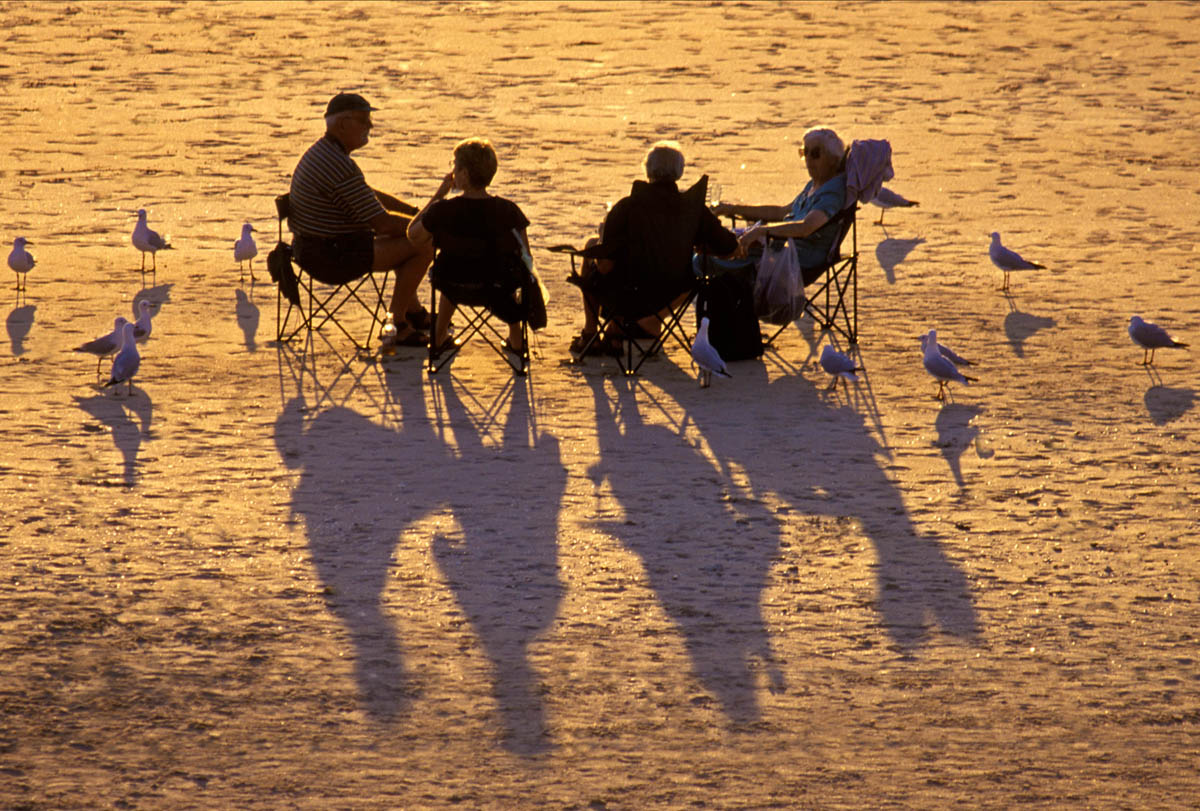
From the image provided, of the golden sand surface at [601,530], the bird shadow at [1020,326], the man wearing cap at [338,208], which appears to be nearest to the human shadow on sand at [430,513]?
the golden sand surface at [601,530]

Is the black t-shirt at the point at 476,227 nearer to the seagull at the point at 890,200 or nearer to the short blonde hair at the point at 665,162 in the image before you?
the short blonde hair at the point at 665,162

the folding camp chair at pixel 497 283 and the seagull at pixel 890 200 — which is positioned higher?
the folding camp chair at pixel 497 283

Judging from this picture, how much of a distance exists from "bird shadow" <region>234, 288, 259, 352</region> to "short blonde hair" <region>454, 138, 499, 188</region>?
165cm

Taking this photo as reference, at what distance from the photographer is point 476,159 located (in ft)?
→ 30.5

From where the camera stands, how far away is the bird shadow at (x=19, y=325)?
9692mm

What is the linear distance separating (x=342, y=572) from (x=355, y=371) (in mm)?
2975

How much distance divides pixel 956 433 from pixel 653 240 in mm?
1998

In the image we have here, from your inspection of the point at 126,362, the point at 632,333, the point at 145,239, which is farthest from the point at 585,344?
the point at 145,239

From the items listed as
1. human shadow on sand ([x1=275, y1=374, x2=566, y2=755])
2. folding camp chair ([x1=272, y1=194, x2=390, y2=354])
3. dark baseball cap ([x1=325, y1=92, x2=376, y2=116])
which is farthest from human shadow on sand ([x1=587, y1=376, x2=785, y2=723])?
dark baseball cap ([x1=325, y1=92, x2=376, y2=116])

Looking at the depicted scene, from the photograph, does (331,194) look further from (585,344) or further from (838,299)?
(838,299)

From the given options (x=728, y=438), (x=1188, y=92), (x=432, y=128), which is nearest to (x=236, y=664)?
(x=728, y=438)

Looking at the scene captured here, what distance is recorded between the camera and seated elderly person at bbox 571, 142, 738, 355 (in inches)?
368

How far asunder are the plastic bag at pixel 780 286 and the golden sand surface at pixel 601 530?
31 cm

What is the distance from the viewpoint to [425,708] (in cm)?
564
